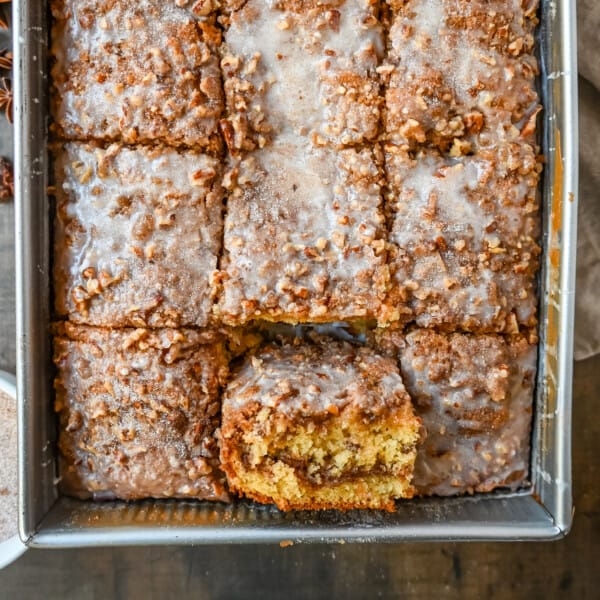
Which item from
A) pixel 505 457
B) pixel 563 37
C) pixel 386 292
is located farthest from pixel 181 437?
pixel 563 37

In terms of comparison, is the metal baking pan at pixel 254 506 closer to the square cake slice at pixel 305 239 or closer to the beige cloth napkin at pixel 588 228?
the beige cloth napkin at pixel 588 228

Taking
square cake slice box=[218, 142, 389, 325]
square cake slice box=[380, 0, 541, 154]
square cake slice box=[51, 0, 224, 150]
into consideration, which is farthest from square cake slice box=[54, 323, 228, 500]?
square cake slice box=[380, 0, 541, 154]

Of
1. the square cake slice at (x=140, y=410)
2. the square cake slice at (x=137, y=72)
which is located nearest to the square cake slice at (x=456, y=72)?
the square cake slice at (x=137, y=72)

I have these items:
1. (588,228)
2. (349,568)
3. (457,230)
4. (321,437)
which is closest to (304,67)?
(457,230)

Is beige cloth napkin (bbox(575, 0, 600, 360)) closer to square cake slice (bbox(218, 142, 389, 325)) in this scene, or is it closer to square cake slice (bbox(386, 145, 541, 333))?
square cake slice (bbox(386, 145, 541, 333))

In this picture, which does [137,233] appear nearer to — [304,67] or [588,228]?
[304,67]
